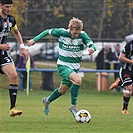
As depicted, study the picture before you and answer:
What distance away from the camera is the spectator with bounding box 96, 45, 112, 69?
84.9 ft

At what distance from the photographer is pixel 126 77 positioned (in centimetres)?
1351

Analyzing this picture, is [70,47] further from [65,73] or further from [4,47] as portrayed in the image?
[4,47]

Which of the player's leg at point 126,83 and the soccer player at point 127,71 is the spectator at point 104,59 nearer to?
the soccer player at point 127,71

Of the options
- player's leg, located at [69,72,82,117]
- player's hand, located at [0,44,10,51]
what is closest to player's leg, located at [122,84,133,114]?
player's leg, located at [69,72,82,117]

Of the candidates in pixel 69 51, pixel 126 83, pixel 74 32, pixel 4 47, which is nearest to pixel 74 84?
pixel 69 51

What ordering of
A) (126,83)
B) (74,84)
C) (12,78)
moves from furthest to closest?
(126,83), (74,84), (12,78)

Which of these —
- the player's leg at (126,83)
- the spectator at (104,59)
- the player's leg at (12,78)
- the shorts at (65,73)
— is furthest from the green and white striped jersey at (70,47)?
the spectator at (104,59)

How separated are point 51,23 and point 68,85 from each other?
65.2ft

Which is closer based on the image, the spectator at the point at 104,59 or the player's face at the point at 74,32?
the player's face at the point at 74,32

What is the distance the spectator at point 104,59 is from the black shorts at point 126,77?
12.2 m

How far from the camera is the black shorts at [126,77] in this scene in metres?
13.4

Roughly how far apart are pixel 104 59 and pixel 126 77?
1305 cm

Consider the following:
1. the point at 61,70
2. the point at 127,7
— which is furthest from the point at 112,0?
the point at 61,70

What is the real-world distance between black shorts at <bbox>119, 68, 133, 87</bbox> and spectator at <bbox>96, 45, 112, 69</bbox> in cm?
1221
